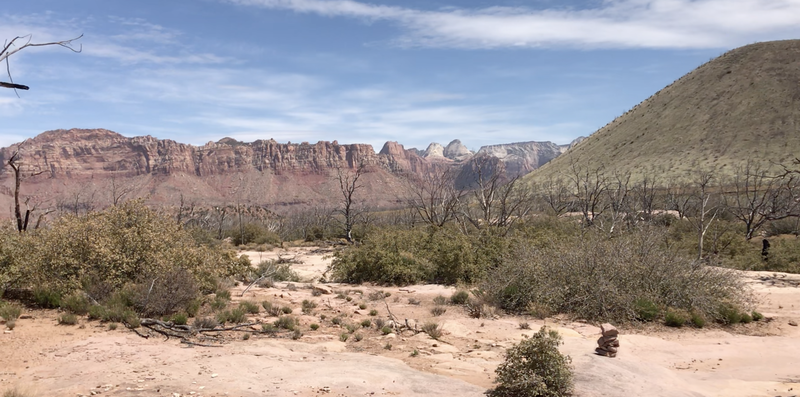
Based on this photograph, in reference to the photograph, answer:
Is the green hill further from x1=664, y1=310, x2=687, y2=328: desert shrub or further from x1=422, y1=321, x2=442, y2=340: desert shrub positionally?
x1=422, y1=321, x2=442, y2=340: desert shrub

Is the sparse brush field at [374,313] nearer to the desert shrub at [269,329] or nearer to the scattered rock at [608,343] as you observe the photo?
the desert shrub at [269,329]

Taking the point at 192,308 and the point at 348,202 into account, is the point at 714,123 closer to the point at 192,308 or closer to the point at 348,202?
the point at 348,202

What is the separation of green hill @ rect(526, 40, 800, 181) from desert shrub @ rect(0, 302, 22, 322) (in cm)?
5497

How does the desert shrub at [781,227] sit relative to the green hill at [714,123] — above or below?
below

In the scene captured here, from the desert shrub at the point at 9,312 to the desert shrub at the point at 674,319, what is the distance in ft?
47.8

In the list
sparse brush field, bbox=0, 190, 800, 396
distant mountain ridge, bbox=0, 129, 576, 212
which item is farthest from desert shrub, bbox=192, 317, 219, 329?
distant mountain ridge, bbox=0, 129, 576, 212

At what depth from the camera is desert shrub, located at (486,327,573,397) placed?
275 inches

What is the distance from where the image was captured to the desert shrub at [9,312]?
10078 millimetres

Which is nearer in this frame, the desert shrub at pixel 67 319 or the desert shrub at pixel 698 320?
the desert shrub at pixel 67 319

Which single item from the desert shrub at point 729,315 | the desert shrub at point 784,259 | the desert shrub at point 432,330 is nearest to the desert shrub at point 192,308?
the desert shrub at point 432,330

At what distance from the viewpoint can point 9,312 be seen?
10.2 metres

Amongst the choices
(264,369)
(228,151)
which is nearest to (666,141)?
(264,369)

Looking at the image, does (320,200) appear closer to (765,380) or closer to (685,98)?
(685,98)

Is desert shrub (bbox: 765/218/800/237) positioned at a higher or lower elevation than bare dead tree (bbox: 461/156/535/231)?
lower
